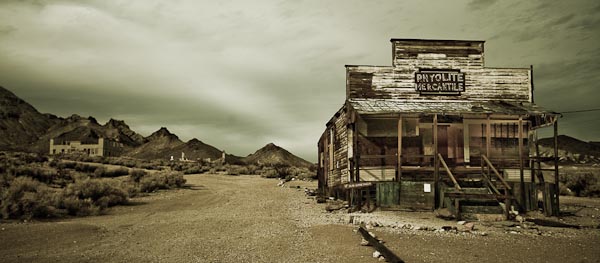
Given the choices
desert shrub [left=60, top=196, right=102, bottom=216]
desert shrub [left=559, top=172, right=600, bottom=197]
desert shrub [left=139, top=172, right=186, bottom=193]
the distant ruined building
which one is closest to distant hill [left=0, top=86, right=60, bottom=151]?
the distant ruined building

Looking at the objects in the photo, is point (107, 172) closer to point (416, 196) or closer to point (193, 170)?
point (193, 170)

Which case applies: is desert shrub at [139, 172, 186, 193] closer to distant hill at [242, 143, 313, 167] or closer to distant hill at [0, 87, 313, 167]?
distant hill at [0, 87, 313, 167]

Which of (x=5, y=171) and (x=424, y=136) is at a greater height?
(x=424, y=136)

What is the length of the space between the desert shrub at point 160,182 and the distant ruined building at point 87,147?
45112 mm

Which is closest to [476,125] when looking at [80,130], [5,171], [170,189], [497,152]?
[497,152]

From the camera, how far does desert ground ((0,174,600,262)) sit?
789 cm

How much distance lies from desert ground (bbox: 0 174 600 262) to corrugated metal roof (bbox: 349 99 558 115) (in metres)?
4.09

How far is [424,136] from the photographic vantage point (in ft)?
61.6

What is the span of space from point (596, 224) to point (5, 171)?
2426cm

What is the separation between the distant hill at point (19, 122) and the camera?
80.1 meters

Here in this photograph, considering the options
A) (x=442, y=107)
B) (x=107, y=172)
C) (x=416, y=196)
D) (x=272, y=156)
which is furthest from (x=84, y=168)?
(x=272, y=156)

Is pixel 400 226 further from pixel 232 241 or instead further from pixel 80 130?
pixel 80 130

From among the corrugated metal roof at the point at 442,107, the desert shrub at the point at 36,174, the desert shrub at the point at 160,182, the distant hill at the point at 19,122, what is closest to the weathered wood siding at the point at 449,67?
the corrugated metal roof at the point at 442,107

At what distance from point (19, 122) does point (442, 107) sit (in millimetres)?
98596
